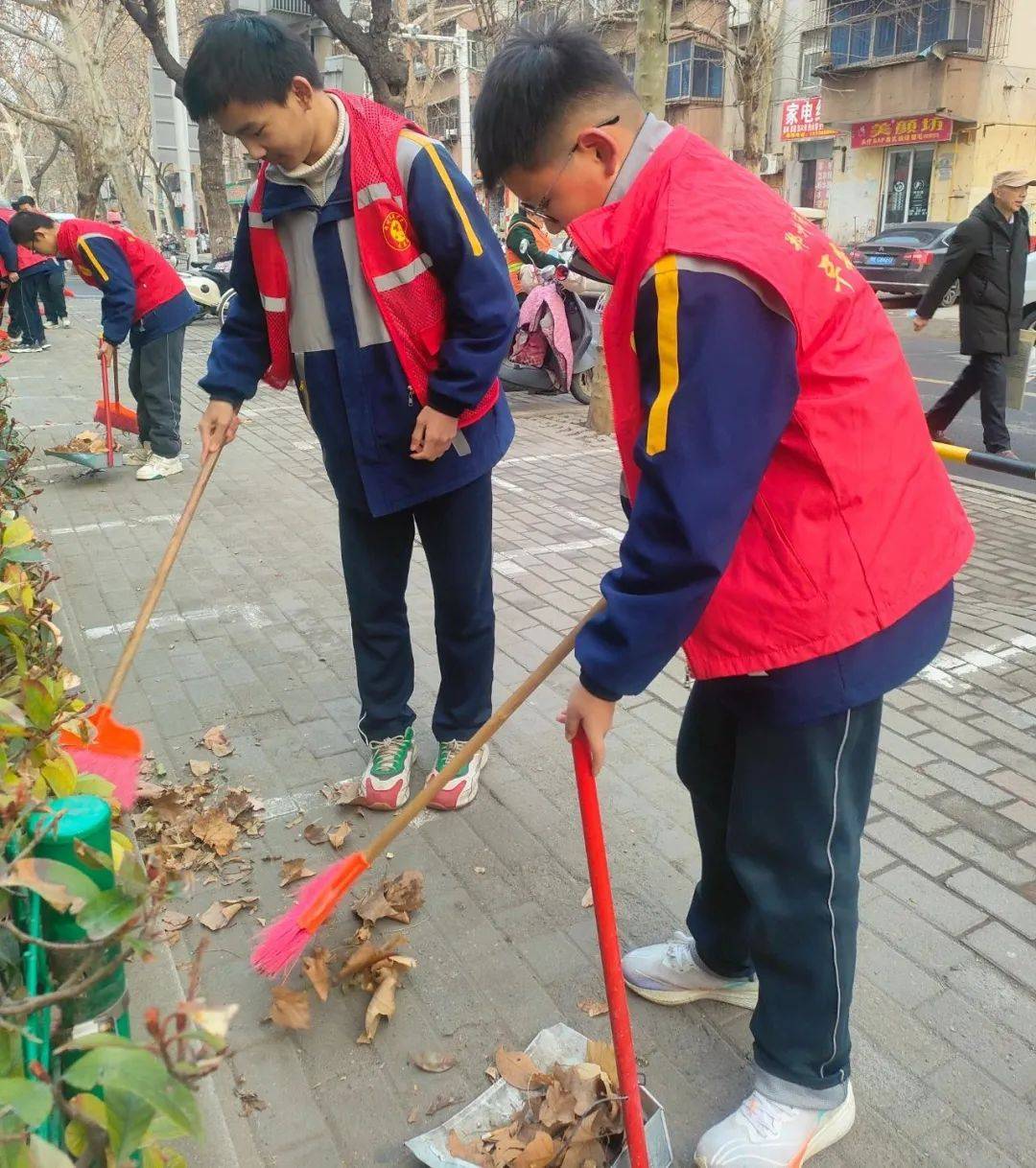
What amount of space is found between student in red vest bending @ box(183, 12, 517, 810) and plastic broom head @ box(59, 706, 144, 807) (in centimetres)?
70

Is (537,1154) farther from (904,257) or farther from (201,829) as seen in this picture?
(904,257)

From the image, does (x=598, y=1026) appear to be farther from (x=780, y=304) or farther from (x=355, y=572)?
(x=780, y=304)

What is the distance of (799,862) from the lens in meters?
1.79

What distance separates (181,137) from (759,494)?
1047 inches

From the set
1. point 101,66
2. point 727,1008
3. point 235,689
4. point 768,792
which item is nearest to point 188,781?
point 235,689

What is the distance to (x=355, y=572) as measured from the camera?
9.89 ft

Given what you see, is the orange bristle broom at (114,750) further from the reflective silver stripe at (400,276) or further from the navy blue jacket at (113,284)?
the navy blue jacket at (113,284)

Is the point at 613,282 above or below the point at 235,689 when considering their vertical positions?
above

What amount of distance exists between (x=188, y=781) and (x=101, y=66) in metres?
22.3

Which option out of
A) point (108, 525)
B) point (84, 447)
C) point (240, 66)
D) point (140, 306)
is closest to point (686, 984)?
point (240, 66)

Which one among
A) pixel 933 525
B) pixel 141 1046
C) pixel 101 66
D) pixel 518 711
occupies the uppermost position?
pixel 101 66

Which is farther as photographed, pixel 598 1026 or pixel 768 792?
pixel 598 1026

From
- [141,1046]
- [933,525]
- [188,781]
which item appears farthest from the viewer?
[188,781]

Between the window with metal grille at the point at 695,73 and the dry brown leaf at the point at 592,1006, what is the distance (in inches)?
1418
